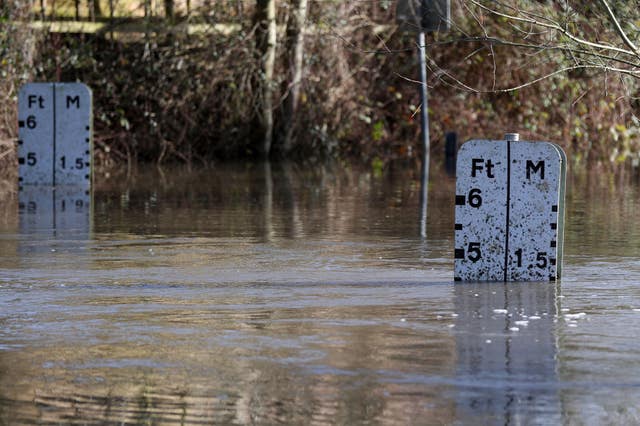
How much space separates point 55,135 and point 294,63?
7.79 m

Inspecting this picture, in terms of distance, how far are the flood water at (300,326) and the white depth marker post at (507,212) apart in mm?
307

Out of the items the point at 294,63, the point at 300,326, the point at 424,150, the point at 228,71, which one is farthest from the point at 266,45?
the point at 300,326

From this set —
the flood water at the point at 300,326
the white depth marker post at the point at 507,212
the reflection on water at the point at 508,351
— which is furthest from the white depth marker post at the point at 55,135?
the reflection on water at the point at 508,351

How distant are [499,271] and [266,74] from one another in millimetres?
15623

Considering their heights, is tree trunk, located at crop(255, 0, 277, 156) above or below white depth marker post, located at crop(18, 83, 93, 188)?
above

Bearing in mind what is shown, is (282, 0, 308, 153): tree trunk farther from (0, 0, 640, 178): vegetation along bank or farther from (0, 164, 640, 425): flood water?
(0, 164, 640, 425): flood water

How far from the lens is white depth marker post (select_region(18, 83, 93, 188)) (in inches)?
718

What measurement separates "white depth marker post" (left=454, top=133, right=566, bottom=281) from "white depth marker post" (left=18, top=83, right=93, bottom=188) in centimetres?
912

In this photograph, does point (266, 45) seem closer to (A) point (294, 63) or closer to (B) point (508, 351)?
(A) point (294, 63)

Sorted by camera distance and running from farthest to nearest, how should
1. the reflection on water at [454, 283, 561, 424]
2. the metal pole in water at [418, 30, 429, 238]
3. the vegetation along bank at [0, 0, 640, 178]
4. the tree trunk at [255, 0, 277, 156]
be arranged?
1. the tree trunk at [255, 0, 277, 156]
2. the vegetation along bank at [0, 0, 640, 178]
3. the metal pole in water at [418, 30, 429, 238]
4. the reflection on water at [454, 283, 561, 424]

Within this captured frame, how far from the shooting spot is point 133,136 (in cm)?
2477

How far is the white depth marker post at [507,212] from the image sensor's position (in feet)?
32.1

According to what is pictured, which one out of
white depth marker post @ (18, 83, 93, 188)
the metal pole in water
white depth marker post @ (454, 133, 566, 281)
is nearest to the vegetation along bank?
the metal pole in water

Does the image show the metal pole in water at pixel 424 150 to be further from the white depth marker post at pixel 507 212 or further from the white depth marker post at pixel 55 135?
the white depth marker post at pixel 55 135
